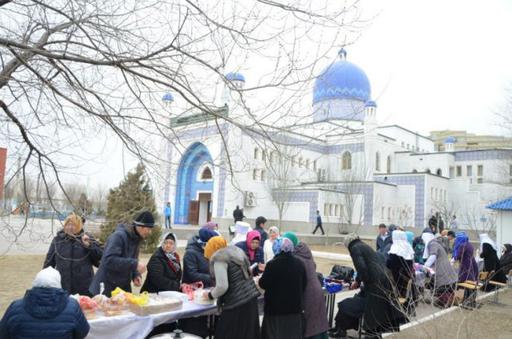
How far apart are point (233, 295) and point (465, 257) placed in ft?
20.8

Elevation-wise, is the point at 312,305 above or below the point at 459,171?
below

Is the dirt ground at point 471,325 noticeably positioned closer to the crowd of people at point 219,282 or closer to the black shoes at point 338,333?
the crowd of people at point 219,282

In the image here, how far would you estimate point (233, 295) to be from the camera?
4.17 meters

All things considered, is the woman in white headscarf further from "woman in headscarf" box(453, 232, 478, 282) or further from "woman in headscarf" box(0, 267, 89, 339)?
"woman in headscarf" box(0, 267, 89, 339)

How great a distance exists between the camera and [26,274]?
1035 cm

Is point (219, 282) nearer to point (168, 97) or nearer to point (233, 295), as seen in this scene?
point (233, 295)

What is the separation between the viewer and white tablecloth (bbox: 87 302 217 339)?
3.57 meters

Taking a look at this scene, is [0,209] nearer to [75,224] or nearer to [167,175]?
[75,224]

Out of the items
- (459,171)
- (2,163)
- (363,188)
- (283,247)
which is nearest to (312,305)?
(283,247)

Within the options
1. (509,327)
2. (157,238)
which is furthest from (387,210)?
(509,327)

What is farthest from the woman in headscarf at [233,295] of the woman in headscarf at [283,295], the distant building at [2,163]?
the distant building at [2,163]

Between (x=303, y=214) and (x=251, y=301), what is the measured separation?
26843mm

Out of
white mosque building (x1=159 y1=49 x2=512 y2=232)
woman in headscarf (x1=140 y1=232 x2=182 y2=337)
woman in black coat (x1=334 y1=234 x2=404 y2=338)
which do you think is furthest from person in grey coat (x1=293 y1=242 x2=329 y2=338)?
white mosque building (x1=159 y1=49 x2=512 y2=232)

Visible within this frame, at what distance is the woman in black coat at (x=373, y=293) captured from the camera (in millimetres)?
5395
